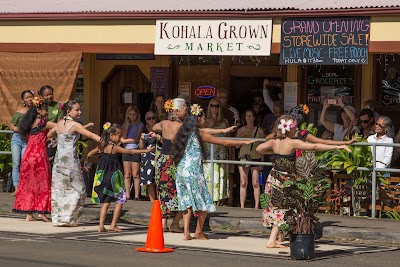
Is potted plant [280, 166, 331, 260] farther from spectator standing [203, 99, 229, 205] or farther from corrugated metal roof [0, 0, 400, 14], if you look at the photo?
spectator standing [203, 99, 229, 205]

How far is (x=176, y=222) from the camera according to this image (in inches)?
642

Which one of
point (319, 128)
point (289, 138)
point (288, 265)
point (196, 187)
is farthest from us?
point (319, 128)

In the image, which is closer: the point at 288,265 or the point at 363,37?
the point at 288,265

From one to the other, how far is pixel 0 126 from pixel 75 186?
15.6 ft

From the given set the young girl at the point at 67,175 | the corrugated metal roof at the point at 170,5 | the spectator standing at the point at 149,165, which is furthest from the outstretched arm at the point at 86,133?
the corrugated metal roof at the point at 170,5

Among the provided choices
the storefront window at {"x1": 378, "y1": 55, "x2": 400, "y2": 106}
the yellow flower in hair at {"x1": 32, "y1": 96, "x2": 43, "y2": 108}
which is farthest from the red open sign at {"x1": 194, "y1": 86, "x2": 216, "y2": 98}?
the yellow flower in hair at {"x1": 32, "y1": 96, "x2": 43, "y2": 108}

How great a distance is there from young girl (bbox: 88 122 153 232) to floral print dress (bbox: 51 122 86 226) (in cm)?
52

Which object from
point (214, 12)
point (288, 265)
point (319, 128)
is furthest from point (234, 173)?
point (288, 265)

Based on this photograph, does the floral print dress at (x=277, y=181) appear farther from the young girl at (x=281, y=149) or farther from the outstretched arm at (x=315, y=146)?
the outstretched arm at (x=315, y=146)

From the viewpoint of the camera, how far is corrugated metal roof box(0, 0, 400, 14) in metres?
18.1

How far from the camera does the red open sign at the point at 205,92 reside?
843 inches

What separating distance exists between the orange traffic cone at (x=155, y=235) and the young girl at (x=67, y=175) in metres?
3.10

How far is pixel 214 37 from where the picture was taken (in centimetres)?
1886

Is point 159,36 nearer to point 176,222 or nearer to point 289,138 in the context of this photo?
point 176,222
